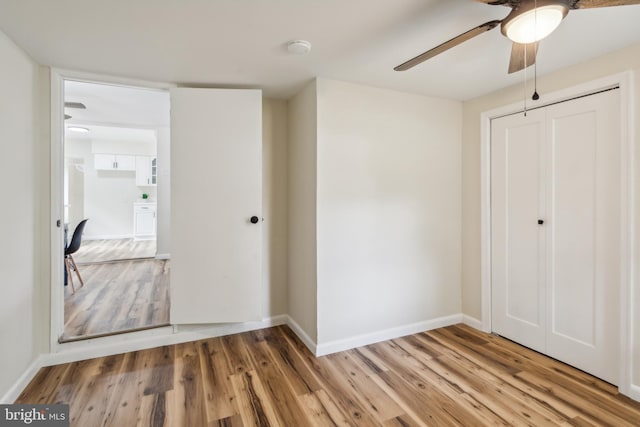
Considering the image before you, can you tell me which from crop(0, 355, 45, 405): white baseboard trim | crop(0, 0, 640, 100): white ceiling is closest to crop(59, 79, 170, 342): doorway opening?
crop(0, 355, 45, 405): white baseboard trim

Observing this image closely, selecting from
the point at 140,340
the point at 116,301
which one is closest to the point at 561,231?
the point at 140,340

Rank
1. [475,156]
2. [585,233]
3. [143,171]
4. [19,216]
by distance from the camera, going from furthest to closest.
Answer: [143,171] → [475,156] → [585,233] → [19,216]

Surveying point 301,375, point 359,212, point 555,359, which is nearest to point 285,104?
point 359,212

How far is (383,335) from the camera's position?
8.85 feet

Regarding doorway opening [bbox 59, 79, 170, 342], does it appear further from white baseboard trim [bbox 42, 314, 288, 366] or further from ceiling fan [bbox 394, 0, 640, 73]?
ceiling fan [bbox 394, 0, 640, 73]

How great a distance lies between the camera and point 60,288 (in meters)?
2.33

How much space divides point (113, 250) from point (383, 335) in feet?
19.3

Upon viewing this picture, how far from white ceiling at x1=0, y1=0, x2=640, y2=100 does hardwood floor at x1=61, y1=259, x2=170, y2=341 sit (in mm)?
2065

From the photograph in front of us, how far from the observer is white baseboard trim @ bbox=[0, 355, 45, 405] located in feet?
5.87

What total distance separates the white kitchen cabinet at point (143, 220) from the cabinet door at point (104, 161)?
3.61 ft

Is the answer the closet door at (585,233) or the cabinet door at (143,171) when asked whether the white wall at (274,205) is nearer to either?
the closet door at (585,233)

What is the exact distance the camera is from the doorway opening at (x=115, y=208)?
305 cm

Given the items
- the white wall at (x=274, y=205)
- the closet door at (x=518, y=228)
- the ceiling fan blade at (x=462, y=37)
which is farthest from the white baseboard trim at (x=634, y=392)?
the white wall at (x=274, y=205)

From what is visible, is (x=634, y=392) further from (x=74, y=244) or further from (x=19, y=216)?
(x=74, y=244)
